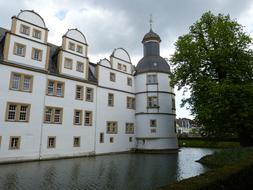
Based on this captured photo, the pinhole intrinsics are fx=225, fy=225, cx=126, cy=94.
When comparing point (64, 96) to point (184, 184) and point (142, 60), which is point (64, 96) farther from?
point (184, 184)

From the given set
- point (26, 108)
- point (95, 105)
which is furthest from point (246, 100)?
point (26, 108)

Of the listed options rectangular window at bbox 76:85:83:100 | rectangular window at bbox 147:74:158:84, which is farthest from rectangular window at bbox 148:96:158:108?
rectangular window at bbox 76:85:83:100

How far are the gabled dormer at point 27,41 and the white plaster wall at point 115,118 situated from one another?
9.58 metres

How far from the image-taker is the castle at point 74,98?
23250 millimetres

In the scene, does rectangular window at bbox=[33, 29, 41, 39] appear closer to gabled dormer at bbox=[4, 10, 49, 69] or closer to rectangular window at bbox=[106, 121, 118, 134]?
gabled dormer at bbox=[4, 10, 49, 69]

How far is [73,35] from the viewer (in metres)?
30.2

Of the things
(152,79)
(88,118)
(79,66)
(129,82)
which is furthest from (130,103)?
(79,66)

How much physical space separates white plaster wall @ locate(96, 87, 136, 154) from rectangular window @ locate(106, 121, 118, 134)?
17.4 inches

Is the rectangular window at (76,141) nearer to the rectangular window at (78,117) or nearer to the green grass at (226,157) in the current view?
the rectangular window at (78,117)

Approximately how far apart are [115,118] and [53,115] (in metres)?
10.5

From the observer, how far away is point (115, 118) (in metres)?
33.9

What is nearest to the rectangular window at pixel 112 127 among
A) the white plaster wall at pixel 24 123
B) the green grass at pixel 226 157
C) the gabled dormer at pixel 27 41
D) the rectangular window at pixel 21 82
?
the white plaster wall at pixel 24 123

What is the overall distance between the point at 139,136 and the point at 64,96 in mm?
14410

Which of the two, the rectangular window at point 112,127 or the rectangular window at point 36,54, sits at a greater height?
the rectangular window at point 36,54
